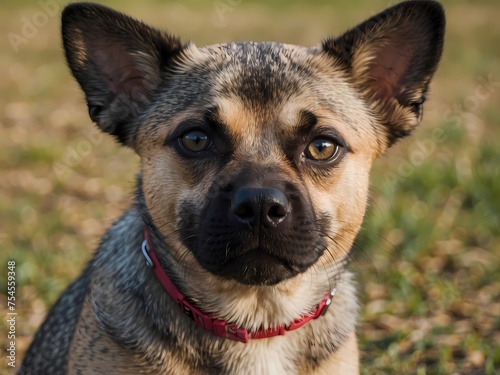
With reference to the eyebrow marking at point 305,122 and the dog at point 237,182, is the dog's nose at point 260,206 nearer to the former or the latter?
the dog at point 237,182

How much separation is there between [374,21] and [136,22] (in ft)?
3.96

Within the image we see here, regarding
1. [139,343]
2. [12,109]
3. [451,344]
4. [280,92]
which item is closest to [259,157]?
[280,92]

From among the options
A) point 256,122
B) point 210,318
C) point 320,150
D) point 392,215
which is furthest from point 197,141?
point 392,215

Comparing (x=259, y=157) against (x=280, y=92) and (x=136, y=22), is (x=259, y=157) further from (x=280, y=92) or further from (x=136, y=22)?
(x=136, y=22)

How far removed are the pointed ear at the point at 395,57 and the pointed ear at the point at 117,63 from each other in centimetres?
93

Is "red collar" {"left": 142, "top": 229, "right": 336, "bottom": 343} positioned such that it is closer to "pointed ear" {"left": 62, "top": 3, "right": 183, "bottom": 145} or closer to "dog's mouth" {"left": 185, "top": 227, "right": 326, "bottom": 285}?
"dog's mouth" {"left": 185, "top": 227, "right": 326, "bottom": 285}

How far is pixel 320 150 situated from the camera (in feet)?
12.5

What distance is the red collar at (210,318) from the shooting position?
3807 mm

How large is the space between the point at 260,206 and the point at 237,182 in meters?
0.19

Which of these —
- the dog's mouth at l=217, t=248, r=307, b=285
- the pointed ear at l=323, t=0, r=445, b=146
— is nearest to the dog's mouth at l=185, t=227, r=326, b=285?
the dog's mouth at l=217, t=248, r=307, b=285

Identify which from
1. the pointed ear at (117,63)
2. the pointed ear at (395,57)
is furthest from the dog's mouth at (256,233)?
the pointed ear at (395,57)

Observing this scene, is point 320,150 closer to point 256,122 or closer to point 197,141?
point 256,122

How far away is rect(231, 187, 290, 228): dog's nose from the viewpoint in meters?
3.34

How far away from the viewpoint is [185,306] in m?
3.79
